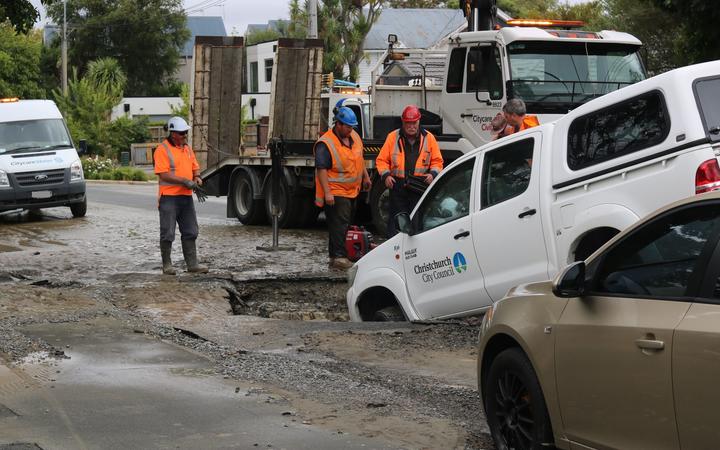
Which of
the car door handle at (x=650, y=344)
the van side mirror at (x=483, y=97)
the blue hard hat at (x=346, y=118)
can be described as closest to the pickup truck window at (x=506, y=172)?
the car door handle at (x=650, y=344)

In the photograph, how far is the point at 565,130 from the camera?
27.4ft

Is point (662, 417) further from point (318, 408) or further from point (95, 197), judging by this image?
point (95, 197)

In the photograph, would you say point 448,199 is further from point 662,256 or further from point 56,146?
point 56,146

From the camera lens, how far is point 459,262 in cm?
904

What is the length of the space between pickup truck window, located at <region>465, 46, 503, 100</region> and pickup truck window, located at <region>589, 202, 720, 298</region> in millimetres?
10332

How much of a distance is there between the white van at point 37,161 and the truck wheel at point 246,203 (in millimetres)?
3265

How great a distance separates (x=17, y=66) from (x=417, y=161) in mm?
53459

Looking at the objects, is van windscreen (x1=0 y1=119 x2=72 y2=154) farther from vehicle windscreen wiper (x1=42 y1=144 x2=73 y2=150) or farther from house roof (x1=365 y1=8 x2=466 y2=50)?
house roof (x1=365 y1=8 x2=466 y2=50)

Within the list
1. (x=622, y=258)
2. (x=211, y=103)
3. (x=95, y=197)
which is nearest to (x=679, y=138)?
(x=622, y=258)

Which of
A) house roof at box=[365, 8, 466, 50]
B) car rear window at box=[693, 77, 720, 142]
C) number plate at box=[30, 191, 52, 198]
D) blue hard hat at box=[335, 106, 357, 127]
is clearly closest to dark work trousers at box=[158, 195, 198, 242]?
blue hard hat at box=[335, 106, 357, 127]

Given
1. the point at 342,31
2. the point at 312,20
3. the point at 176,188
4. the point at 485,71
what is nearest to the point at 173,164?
the point at 176,188

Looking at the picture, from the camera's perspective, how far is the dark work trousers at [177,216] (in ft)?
43.8

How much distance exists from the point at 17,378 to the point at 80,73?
2997 inches

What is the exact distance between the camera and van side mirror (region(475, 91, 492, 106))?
15773 mm
